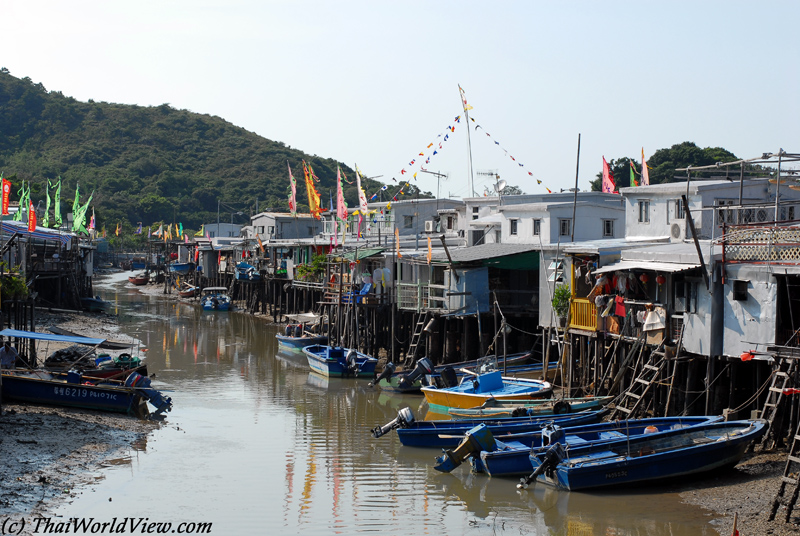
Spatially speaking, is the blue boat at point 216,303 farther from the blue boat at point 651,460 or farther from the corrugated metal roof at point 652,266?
the blue boat at point 651,460

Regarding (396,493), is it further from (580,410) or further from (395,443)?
(580,410)

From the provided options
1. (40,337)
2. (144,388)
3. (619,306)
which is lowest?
(144,388)

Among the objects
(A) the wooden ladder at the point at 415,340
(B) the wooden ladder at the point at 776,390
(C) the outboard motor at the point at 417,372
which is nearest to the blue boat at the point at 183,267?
(A) the wooden ladder at the point at 415,340

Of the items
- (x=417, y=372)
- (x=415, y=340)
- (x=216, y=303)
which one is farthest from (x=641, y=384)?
(x=216, y=303)

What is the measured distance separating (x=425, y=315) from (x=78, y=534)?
18958 millimetres

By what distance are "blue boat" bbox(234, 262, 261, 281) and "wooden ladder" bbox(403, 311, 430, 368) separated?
86.9 ft

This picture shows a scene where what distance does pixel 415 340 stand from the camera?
3303 centimetres

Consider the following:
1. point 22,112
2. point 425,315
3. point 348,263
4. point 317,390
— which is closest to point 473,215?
point 348,263

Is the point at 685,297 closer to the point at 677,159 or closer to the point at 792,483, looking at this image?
the point at 792,483

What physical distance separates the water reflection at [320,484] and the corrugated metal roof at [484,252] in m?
5.88

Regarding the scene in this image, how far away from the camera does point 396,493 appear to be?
17844mm

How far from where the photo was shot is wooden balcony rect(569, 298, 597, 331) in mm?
23984

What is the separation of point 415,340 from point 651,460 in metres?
16.8

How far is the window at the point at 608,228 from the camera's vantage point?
117 feet
